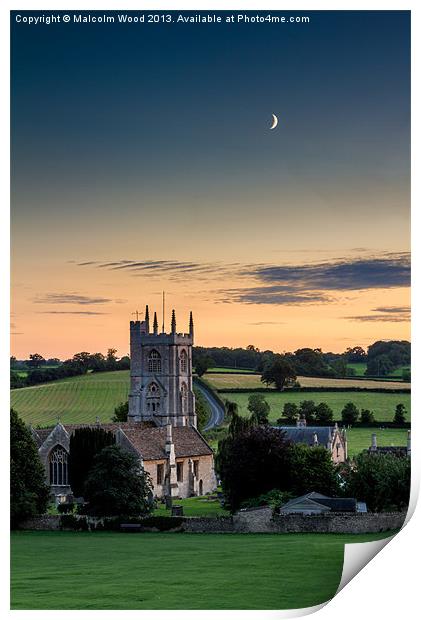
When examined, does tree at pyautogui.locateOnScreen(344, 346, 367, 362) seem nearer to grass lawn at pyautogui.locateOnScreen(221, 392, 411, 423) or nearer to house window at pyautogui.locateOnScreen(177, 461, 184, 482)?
grass lawn at pyautogui.locateOnScreen(221, 392, 411, 423)

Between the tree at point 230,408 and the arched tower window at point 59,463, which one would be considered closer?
the tree at point 230,408

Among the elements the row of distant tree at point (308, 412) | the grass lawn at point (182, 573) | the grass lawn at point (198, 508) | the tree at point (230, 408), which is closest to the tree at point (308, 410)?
the row of distant tree at point (308, 412)

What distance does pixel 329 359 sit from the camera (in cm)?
1664

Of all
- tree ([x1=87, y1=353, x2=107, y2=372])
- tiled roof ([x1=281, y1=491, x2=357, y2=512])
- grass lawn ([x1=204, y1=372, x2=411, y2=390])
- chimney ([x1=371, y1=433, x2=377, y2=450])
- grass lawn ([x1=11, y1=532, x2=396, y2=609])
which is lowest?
grass lawn ([x1=11, y1=532, x2=396, y2=609])

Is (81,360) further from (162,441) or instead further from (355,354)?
(162,441)

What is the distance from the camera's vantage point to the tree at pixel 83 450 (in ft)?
81.6

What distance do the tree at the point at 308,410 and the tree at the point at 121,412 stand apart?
9.48 meters

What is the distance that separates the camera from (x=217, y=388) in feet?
77.1

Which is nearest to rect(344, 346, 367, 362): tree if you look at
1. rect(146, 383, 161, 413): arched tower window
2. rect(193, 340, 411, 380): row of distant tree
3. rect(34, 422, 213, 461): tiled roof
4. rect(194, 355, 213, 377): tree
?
rect(193, 340, 411, 380): row of distant tree

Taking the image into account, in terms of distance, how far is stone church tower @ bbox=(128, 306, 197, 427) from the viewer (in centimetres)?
3203

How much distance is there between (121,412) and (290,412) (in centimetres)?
1158

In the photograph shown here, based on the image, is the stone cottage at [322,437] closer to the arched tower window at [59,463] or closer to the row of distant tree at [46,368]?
the row of distant tree at [46,368]
